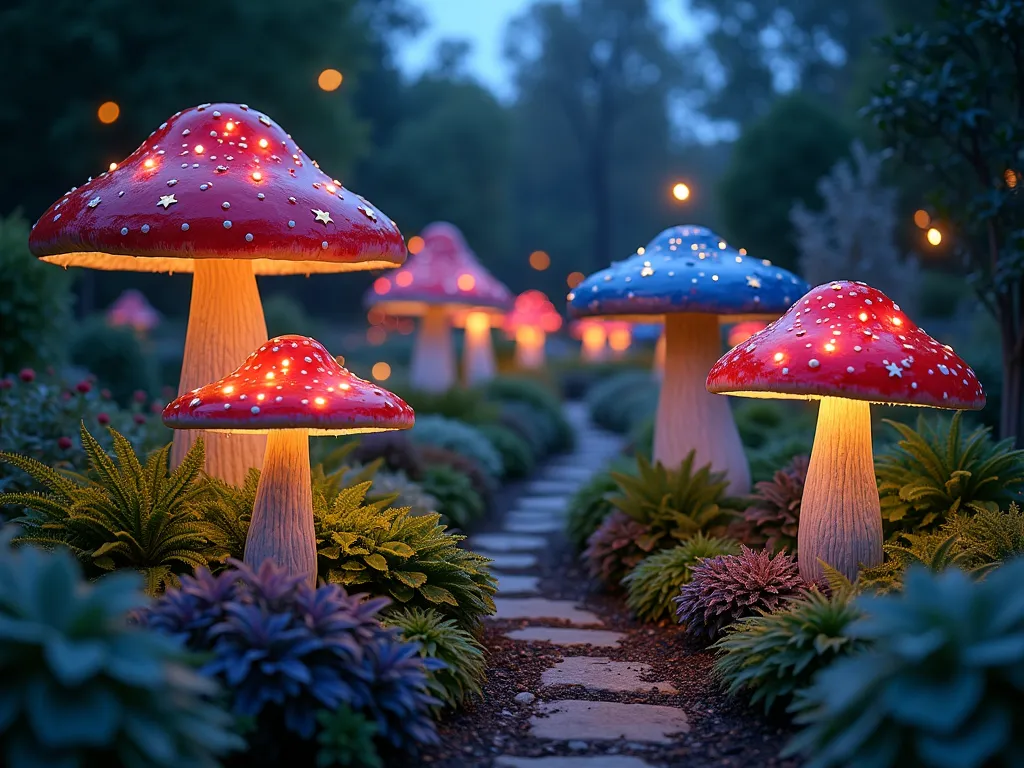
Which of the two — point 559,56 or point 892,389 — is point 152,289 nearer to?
point 559,56

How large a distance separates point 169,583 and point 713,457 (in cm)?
403

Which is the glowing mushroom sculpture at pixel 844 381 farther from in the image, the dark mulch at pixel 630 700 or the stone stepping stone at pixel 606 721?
the stone stepping stone at pixel 606 721

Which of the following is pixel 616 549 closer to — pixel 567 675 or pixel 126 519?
pixel 567 675

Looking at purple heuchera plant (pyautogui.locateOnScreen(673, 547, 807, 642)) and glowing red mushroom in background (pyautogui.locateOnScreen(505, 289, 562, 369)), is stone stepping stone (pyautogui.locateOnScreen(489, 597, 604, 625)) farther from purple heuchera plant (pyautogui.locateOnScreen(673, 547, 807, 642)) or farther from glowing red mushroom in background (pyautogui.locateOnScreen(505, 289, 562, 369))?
glowing red mushroom in background (pyautogui.locateOnScreen(505, 289, 562, 369))

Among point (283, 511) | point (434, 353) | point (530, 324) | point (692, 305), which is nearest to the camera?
point (283, 511)

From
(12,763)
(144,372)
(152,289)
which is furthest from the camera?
(152,289)

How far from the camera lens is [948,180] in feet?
25.6

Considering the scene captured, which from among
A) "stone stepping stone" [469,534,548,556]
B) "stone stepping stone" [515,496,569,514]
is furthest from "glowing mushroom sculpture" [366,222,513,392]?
"stone stepping stone" [469,534,548,556]

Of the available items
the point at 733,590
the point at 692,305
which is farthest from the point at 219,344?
the point at 733,590

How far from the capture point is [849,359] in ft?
13.9

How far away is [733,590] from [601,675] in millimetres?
828

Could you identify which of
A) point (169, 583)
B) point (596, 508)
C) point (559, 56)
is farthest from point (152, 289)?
point (169, 583)

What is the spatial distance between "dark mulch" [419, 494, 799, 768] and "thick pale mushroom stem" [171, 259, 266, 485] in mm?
1806

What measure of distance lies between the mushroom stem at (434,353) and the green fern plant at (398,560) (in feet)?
37.9
